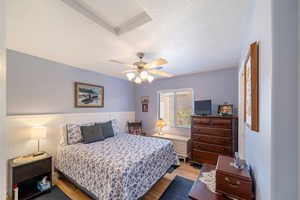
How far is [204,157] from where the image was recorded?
291 cm

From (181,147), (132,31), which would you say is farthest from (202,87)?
(132,31)

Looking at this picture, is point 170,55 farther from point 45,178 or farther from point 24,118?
point 45,178

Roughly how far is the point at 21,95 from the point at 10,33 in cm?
107

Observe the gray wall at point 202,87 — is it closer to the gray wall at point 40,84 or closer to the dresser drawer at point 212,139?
the dresser drawer at point 212,139

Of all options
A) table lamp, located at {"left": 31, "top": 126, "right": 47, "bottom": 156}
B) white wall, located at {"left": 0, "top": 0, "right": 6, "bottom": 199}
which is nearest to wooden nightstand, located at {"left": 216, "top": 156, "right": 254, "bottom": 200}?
white wall, located at {"left": 0, "top": 0, "right": 6, "bottom": 199}

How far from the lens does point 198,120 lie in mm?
3037

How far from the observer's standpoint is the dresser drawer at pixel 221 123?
104 inches

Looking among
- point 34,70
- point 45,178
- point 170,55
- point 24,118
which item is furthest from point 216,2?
point 45,178

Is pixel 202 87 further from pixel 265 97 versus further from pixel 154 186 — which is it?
pixel 265 97

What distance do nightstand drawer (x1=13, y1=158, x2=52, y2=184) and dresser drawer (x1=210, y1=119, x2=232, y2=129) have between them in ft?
11.0

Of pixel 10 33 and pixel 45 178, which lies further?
pixel 45 178

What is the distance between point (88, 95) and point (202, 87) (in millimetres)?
3099

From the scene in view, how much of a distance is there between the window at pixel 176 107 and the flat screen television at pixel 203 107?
1.60 feet
